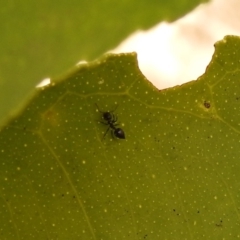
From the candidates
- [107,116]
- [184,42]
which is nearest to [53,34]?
[107,116]

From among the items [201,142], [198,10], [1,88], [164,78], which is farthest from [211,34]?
[1,88]

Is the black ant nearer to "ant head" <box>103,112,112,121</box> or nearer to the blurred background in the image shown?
"ant head" <box>103,112,112,121</box>

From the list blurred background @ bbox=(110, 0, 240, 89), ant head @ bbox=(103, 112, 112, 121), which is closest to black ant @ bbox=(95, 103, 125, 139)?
ant head @ bbox=(103, 112, 112, 121)

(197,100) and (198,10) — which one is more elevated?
(198,10)

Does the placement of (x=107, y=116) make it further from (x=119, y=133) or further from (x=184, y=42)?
(x=184, y=42)

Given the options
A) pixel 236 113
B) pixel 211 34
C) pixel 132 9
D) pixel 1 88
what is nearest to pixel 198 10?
pixel 211 34

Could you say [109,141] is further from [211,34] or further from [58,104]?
[211,34]

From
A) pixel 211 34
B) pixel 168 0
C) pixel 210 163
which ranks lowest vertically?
pixel 210 163
